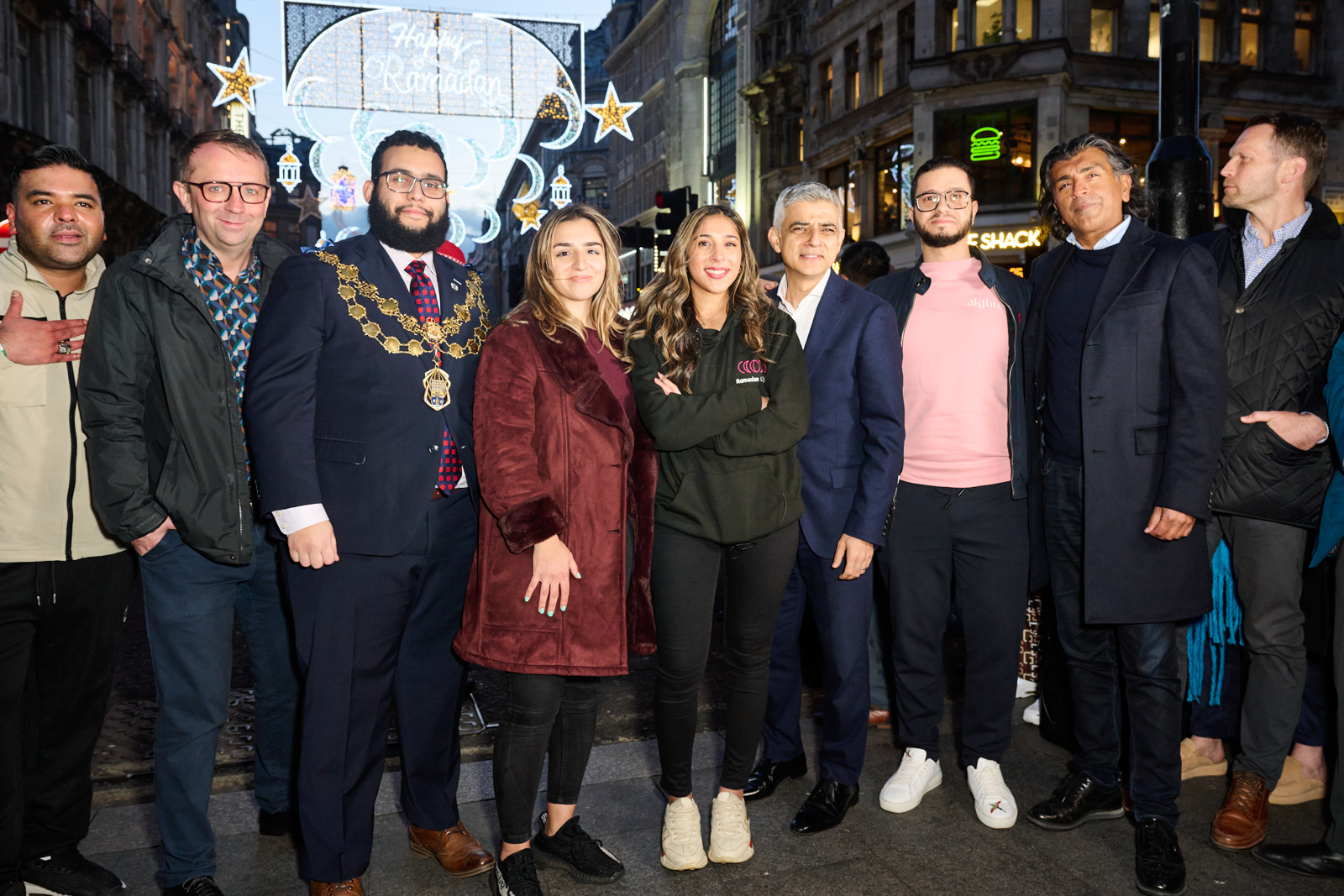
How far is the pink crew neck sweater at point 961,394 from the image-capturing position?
3691 mm

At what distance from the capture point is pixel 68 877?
3061 mm

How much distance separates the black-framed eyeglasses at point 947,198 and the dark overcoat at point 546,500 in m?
1.59

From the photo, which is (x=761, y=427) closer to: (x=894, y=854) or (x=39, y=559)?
(x=894, y=854)

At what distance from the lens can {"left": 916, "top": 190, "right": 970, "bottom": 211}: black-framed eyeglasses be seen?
370 cm

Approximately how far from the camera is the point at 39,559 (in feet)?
9.86

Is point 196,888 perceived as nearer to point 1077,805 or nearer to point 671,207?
point 1077,805

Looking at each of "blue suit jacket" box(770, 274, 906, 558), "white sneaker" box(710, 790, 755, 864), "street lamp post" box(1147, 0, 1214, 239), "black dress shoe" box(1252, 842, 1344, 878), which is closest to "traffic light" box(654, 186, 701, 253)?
"street lamp post" box(1147, 0, 1214, 239)

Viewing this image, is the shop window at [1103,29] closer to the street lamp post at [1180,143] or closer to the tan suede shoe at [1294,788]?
the street lamp post at [1180,143]

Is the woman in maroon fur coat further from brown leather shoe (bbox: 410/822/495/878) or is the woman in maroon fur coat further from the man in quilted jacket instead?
the man in quilted jacket

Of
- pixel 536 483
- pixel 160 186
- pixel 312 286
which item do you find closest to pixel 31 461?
pixel 312 286

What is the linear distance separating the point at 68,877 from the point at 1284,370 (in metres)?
4.67

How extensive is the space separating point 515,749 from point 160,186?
35.7 m

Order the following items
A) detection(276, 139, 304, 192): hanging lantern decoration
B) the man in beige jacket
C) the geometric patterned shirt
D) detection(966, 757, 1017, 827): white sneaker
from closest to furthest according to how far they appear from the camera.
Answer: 1. the man in beige jacket
2. detection(966, 757, 1017, 827): white sneaker
3. the geometric patterned shirt
4. detection(276, 139, 304, 192): hanging lantern decoration

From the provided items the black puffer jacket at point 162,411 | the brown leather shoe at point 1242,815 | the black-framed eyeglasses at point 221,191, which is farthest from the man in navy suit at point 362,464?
the brown leather shoe at point 1242,815
